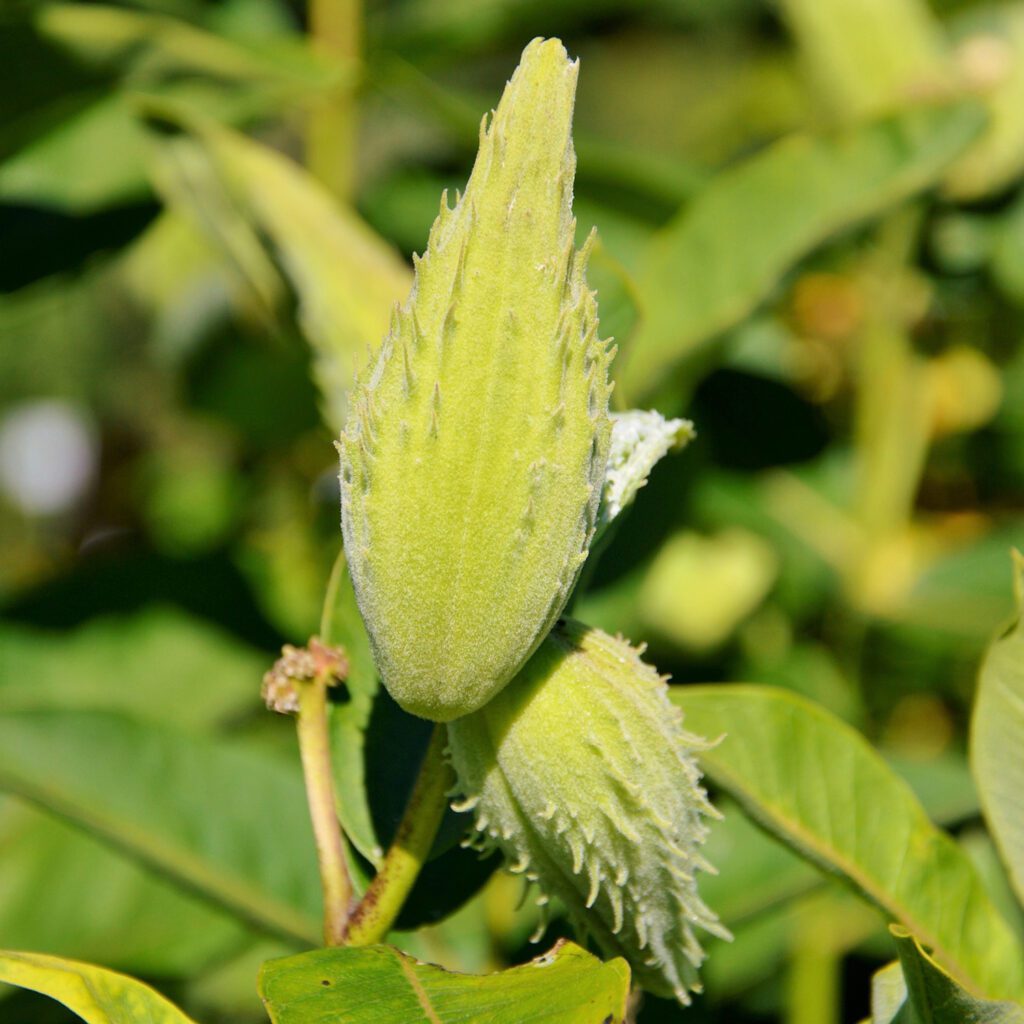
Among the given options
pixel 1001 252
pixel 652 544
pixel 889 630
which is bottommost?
pixel 889 630

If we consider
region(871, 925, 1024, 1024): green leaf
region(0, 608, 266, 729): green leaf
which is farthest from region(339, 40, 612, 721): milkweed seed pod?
region(0, 608, 266, 729): green leaf

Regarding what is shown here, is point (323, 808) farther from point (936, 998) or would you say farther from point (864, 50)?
point (864, 50)

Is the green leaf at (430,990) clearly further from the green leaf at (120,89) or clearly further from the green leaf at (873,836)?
the green leaf at (120,89)

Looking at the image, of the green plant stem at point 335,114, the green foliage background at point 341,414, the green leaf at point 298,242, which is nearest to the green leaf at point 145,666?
the green foliage background at point 341,414

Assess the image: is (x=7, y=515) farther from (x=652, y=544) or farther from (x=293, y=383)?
(x=652, y=544)

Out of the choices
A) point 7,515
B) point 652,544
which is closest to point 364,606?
point 652,544

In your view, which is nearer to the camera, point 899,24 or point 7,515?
point 899,24
